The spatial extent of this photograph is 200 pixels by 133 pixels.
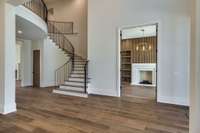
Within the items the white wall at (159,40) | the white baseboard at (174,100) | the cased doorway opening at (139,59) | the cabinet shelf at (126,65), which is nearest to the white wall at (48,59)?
the white wall at (159,40)

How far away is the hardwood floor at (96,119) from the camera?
9.45ft

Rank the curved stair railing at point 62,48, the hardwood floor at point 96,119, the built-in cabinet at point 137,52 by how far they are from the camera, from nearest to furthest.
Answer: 1. the hardwood floor at point 96,119
2. the curved stair railing at point 62,48
3. the built-in cabinet at point 137,52

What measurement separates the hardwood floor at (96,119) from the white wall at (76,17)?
5.02 m

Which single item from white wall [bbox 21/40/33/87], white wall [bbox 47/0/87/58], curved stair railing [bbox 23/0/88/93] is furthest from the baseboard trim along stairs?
white wall [bbox 21/40/33/87]

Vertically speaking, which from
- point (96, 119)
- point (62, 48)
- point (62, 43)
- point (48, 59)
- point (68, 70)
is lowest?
point (96, 119)

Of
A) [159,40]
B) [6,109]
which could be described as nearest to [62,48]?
[6,109]

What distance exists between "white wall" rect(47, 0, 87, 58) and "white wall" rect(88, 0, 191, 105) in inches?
103

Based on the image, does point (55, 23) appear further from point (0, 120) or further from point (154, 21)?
point (0, 120)

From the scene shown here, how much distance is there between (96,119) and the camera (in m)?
3.40

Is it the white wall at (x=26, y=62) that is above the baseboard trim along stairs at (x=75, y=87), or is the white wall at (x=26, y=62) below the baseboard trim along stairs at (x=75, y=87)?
above

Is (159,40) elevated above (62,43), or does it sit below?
below

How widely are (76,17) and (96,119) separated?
7.28 metres

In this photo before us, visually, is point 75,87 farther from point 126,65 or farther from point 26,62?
point 126,65

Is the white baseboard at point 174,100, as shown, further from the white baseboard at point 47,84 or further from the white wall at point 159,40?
the white baseboard at point 47,84
